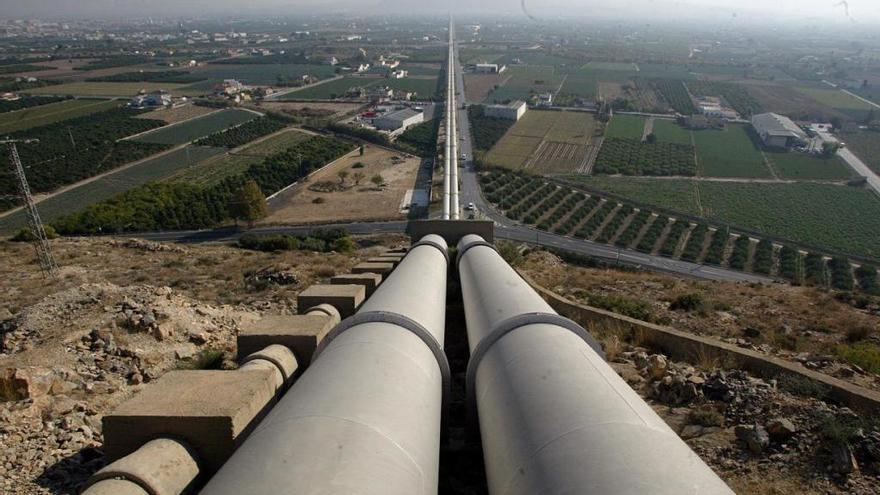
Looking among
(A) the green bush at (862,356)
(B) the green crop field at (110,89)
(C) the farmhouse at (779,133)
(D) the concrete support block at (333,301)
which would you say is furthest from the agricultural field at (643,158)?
(B) the green crop field at (110,89)

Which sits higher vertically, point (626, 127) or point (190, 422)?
point (190, 422)

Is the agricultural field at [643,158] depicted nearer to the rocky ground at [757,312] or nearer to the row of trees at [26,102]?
the rocky ground at [757,312]

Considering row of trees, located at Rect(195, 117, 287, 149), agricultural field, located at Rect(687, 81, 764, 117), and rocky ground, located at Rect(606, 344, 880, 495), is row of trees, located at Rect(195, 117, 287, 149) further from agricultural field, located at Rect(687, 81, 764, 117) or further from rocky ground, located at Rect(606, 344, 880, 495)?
agricultural field, located at Rect(687, 81, 764, 117)

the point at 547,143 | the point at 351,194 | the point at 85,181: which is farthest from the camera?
the point at 547,143

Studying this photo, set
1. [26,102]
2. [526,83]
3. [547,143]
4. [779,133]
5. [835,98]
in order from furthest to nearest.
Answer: [526,83] → [835,98] → [26,102] → [779,133] → [547,143]

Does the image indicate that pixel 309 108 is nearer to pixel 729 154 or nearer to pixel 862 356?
pixel 729 154

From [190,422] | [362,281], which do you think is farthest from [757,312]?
[190,422]

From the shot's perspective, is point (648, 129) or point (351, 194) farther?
point (648, 129)
